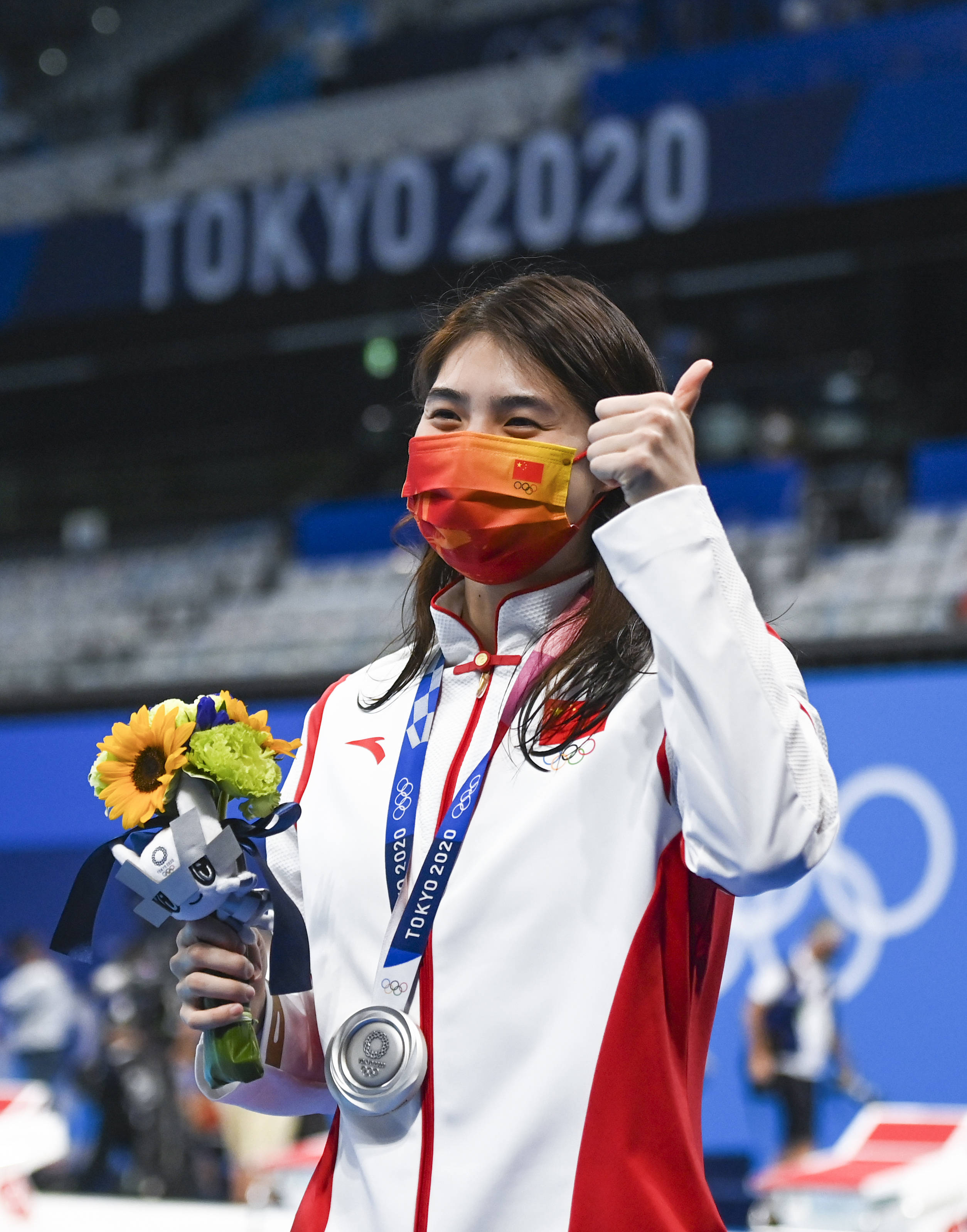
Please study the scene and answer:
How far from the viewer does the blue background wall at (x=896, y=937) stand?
6.07m

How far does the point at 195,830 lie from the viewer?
1480 mm

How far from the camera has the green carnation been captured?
153cm

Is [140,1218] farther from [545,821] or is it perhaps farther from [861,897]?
[545,821]

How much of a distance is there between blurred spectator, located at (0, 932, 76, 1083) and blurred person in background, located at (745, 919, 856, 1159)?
3.86 meters

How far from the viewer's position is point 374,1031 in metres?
Result: 1.40

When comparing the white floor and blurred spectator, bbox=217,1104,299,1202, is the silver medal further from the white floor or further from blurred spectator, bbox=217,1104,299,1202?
blurred spectator, bbox=217,1104,299,1202

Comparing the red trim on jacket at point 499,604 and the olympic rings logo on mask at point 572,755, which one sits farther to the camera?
the red trim on jacket at point 499,604

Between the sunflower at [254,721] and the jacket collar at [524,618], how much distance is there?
0.22 meters

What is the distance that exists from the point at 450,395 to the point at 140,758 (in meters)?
0.52

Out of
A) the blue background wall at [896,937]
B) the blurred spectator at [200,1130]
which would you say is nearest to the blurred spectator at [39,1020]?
the blurred spectator at [200,1130]

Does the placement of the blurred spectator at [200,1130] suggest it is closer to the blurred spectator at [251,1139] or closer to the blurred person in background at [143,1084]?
the blurred person in background at [143,1084]

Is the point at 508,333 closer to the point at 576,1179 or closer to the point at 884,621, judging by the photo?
the point at 576,1179

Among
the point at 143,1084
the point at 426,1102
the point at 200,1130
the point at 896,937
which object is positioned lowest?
the point at 200,1130

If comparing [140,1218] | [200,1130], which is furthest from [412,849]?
[200,1130]
